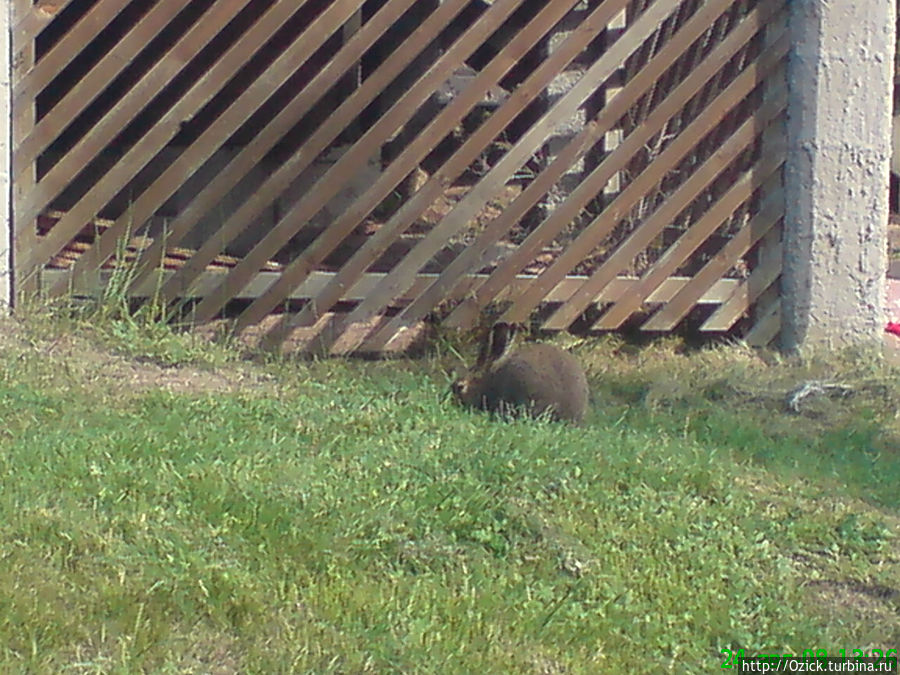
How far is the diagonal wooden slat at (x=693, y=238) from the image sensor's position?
19.0ft

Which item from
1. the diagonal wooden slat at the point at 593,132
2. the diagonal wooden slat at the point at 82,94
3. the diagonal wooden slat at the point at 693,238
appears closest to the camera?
the diagonal wooden slat at the point at 82,94

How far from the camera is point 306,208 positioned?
18.2 feet

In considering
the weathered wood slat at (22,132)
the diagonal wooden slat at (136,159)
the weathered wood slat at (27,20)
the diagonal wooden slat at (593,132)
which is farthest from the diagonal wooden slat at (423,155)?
the weathered wood slat at (27,20)

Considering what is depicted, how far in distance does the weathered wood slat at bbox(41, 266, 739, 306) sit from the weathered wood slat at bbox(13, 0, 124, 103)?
80cm

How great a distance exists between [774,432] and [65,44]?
11.7 feet

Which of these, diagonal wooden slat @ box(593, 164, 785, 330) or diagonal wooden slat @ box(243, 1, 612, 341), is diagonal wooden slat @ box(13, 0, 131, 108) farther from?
diagonal wooden slat @ box(593, 164, 785, 330)

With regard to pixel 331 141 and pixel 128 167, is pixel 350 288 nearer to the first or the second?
pixel 331 141

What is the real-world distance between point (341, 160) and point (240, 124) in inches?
19.5

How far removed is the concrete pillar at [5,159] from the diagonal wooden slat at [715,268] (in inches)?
120

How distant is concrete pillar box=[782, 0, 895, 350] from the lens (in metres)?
5.79

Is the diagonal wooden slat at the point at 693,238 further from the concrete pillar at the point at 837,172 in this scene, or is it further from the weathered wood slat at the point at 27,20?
the weathered wood slat at the point at 27,20

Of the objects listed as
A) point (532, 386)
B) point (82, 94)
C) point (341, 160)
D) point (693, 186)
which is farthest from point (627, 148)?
point (82, 94)

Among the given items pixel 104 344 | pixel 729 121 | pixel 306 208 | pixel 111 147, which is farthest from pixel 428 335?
pixel 111 147

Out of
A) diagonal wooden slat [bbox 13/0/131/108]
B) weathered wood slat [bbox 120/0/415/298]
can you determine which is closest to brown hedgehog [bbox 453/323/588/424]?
weathered wood slat [bbox 120/0/415/298]
